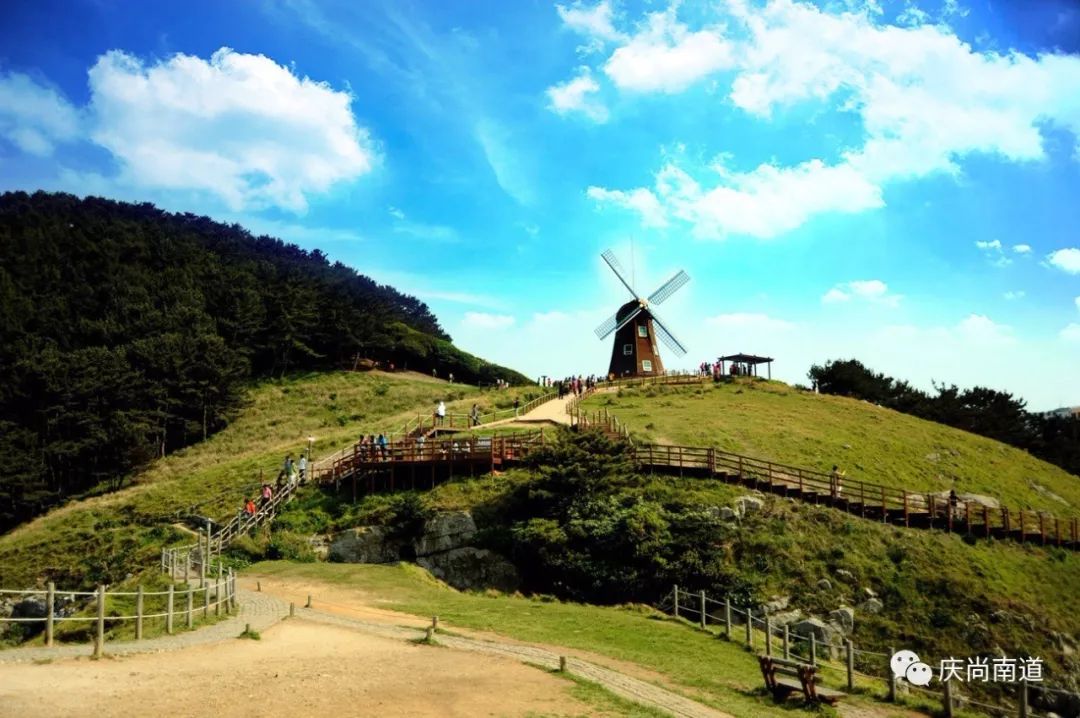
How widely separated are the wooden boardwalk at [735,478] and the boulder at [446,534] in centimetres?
440

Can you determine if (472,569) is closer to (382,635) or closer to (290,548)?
(290,548)

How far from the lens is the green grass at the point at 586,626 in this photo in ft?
58.5

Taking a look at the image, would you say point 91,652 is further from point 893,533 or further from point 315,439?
point 315,439

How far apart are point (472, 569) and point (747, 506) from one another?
12726 millimetres

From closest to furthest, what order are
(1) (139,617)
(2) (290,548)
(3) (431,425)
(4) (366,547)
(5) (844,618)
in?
(1) (139,617), (5) (844,618), (2) (290,548), (4) (366,547), (3) (431,425)

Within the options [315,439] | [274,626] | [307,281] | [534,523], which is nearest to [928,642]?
[534,523]

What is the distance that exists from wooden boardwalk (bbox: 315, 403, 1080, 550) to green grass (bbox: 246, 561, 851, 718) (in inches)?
301

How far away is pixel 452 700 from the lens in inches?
557

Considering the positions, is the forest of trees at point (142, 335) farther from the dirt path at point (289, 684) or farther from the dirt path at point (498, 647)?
the dirt path at point (289, 684)

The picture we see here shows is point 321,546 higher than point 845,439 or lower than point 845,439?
lower

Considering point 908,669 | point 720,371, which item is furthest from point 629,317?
point 908,669

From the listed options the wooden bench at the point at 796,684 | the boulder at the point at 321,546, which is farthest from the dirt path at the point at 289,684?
the boulder at the point at 321,546

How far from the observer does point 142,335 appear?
246ft

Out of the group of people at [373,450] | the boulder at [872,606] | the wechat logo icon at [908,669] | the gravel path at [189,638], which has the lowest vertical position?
the boulder at [872,606]
